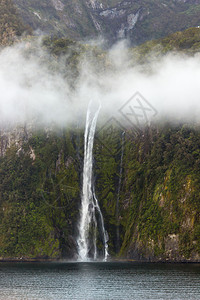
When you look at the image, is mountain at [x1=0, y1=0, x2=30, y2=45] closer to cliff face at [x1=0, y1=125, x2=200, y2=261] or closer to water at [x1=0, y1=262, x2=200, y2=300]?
cliff face at [x1=0, y1=125, x2=200, y2=261]

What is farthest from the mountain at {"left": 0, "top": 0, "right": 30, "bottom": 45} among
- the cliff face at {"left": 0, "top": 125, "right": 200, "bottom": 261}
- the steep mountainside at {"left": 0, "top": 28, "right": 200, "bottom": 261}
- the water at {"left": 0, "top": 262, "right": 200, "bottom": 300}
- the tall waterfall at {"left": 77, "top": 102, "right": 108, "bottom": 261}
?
the water at {"left": 0, "top": 262, "right": 200, "bottom": 300}

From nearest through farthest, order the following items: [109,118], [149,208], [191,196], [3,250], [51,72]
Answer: [191,196] → [149,208] → [3,250] → [109,118] → [51,72]

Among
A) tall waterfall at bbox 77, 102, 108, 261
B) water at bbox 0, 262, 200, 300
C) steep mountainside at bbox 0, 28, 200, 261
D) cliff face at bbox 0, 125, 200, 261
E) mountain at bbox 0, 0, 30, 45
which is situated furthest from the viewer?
mountain at bbox 0, 0, 30, 45

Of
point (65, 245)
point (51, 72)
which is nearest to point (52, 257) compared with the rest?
point (65, 245)

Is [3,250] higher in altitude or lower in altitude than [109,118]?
lower

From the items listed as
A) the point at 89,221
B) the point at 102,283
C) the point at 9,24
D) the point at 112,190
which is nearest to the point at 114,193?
the point at 112,190

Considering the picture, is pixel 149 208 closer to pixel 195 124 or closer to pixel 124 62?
pixel 195 124

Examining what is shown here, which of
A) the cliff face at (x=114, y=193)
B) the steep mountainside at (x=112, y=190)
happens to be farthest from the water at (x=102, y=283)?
the steep mountainside at (x=112, y=190)

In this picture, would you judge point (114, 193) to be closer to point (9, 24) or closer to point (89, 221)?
point (89, 221)
